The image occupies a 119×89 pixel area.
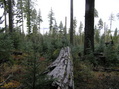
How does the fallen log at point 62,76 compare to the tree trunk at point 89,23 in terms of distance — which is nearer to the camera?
the fallen log at point 62,76

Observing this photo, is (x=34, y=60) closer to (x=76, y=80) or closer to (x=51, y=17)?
(x=76, y=80)

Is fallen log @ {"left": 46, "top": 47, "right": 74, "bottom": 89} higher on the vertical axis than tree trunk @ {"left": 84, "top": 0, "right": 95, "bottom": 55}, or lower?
lower

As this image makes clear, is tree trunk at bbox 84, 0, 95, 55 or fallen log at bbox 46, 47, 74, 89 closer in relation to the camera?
fallen log at bbox 46, 47, 74, 89

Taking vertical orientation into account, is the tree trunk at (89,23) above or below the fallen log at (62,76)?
above

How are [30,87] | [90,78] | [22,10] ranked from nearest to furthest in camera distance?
1. [30,87]
2. [90,78]
3. [22,10]

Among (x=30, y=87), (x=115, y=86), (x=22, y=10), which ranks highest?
(x=22, y=10)

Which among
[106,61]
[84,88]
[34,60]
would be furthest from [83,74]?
[106,61]

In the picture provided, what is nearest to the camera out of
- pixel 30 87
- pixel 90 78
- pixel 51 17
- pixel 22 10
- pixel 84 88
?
pixel 30 87

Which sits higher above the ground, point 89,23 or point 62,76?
point 89,23

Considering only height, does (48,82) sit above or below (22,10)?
below

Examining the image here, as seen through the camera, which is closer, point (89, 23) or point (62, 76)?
point (62, 76)

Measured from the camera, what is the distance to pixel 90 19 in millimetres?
6977

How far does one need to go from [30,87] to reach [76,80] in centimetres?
252

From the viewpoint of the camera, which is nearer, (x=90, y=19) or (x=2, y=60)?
(x=2, y=60)
